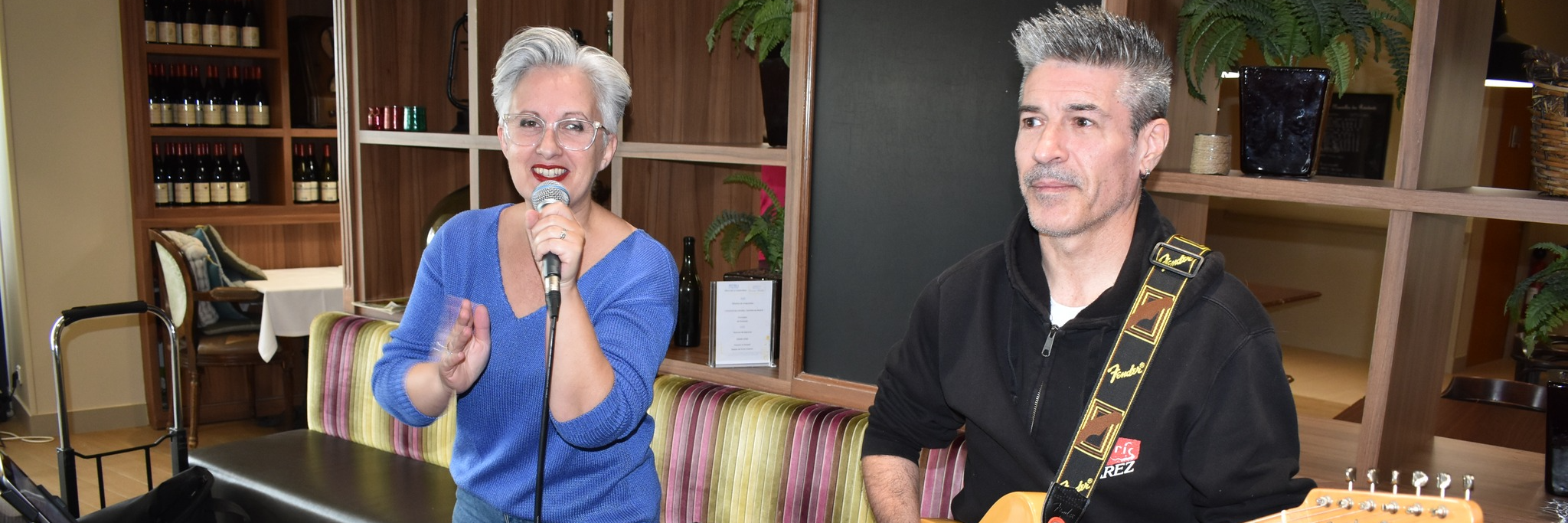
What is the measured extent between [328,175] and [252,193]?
1.36ft

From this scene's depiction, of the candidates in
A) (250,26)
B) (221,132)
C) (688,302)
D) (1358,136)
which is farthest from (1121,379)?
(1358,136)

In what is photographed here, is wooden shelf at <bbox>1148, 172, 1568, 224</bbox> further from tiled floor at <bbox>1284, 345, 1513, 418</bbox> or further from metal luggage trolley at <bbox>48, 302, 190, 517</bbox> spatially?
tiled floor at <bbox>1284, 345, 1513, 418</bbox>

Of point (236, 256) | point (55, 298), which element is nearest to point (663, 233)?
point (236, 256)

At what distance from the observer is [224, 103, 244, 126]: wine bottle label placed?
520 cm

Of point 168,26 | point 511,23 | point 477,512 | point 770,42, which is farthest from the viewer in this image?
point 168,26

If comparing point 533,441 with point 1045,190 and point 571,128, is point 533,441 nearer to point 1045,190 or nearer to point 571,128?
point 571,128

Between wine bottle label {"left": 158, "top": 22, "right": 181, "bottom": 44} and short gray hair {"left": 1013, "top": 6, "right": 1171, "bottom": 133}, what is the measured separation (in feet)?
16.0

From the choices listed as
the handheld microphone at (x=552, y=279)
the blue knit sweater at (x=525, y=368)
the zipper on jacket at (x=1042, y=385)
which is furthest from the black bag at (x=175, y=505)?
the zipper on jacket at (x=1042, y=385)

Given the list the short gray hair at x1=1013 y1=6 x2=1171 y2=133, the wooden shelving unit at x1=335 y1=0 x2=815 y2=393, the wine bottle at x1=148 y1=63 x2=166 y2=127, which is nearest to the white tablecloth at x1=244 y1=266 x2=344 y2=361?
the wine bottle at x1=148 y1=63 x2=166 y2=127

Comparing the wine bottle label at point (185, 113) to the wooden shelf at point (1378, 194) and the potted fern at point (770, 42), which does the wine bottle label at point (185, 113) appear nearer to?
the potted fern at point (770, 42)

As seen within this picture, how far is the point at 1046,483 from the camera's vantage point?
1.36 metres

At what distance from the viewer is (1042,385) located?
1396 mm

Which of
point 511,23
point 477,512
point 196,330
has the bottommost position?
point 196,330

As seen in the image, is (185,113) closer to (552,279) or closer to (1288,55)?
(552,279)
